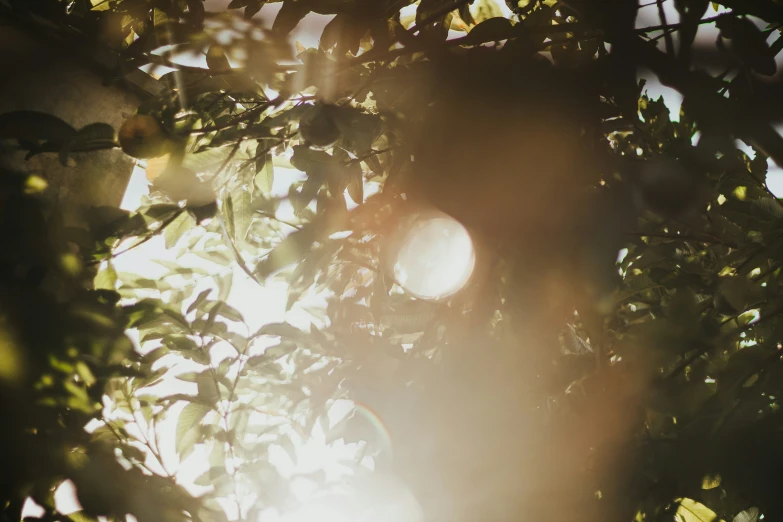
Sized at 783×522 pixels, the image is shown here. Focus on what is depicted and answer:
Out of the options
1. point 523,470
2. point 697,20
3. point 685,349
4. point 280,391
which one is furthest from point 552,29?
point 280,391

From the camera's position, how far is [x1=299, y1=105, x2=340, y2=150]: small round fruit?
0.68m

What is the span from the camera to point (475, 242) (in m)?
0.79

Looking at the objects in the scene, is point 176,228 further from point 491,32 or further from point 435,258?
point 491,32

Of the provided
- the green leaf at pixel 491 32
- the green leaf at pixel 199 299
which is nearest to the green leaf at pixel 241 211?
the green leaf at pixel 199 299

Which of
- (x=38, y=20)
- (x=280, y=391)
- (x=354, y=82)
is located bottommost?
(x=280, y=391)

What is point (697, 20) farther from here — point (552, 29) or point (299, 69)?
point (299, 69)

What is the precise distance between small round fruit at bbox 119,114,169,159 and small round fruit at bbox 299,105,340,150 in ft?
0.64

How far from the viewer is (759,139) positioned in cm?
51

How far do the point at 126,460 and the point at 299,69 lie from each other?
60cm

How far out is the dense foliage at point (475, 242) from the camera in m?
0.57

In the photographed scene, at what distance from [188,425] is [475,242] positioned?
23.5 inches

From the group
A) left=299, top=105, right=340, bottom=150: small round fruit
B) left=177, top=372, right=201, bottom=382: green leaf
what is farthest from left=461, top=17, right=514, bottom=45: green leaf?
left=177, top=372, right=201, bottom=382: green leaf

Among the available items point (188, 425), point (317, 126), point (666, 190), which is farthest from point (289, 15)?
point (188, 425)

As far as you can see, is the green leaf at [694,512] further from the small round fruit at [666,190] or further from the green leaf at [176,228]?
the green leaf at [176,228]
